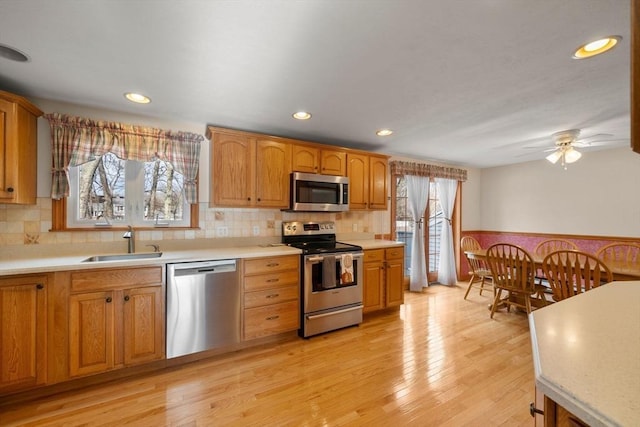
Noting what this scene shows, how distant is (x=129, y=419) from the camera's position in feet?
5.43

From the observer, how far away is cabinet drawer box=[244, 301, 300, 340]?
8.19 feet

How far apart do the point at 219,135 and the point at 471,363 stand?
3.12 meters

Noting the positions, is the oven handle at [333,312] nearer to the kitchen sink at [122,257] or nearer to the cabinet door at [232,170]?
the cabinet door at [232,170]

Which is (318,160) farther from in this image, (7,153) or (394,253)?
(7,153)

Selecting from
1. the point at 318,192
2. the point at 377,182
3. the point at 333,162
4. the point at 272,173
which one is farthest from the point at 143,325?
the point at 377,182

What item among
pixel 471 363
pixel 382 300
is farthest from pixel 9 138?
pixel 471 363

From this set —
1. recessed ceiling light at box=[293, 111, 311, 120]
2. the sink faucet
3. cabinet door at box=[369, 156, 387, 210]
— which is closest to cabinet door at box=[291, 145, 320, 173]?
recessed ceiling light at box=[293, 111, 311, 120]

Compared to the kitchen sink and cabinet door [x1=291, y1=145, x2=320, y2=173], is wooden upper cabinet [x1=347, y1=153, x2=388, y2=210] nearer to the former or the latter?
cabinet door [x1=291, y1=145, x2=320, y2=173]

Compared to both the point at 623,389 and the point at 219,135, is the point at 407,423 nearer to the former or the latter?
the point at 623,389

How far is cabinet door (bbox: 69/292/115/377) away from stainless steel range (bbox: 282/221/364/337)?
5.22 feet

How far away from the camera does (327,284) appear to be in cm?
285

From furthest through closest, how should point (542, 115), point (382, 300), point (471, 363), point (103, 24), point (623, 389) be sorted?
1. point (382, 300)
2. point (542, 115)
3. point (471, 363)
4. point (103, 24)
5. point (623, 389)

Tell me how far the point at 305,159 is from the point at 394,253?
5.42 feet

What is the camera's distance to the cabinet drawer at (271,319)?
98.3 inches
